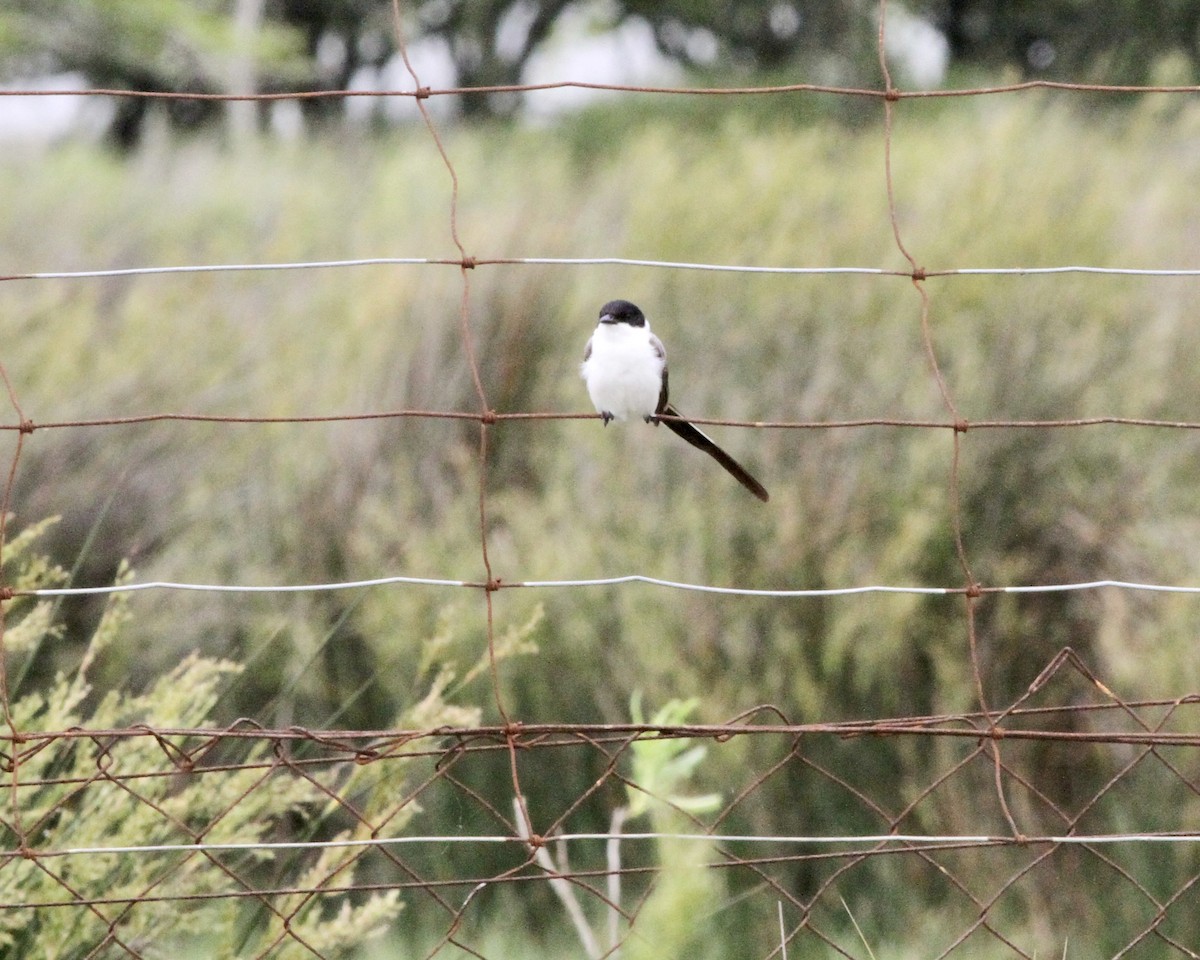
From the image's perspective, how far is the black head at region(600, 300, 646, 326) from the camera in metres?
2.95

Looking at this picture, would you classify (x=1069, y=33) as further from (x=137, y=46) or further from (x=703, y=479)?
(x=703, y=479)

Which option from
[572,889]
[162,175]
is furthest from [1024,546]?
[162,175]

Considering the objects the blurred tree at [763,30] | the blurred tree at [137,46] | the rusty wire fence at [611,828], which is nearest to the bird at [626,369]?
the rusty wire fence at [611,828]

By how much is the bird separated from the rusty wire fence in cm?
24

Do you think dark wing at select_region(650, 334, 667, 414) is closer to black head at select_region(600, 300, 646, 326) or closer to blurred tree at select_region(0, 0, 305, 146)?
black head at select_region(600, 300, 646, 326)

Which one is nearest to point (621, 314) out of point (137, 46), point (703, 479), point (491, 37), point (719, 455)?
point (719, 455)

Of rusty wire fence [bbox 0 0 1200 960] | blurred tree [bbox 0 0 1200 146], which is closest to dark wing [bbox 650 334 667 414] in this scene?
rusty wire fence [bbox 0 0 1200 960]

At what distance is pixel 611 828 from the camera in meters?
3.92

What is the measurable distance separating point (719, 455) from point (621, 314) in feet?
1.33

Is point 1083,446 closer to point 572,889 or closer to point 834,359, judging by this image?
point 834,359

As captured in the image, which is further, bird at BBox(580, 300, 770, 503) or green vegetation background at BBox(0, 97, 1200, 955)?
green vegetation background at BBox(0, 97, 1200, 955)

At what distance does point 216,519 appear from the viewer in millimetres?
5652

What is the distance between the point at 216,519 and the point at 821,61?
17284 millimetres

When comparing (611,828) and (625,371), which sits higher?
(625,371)
